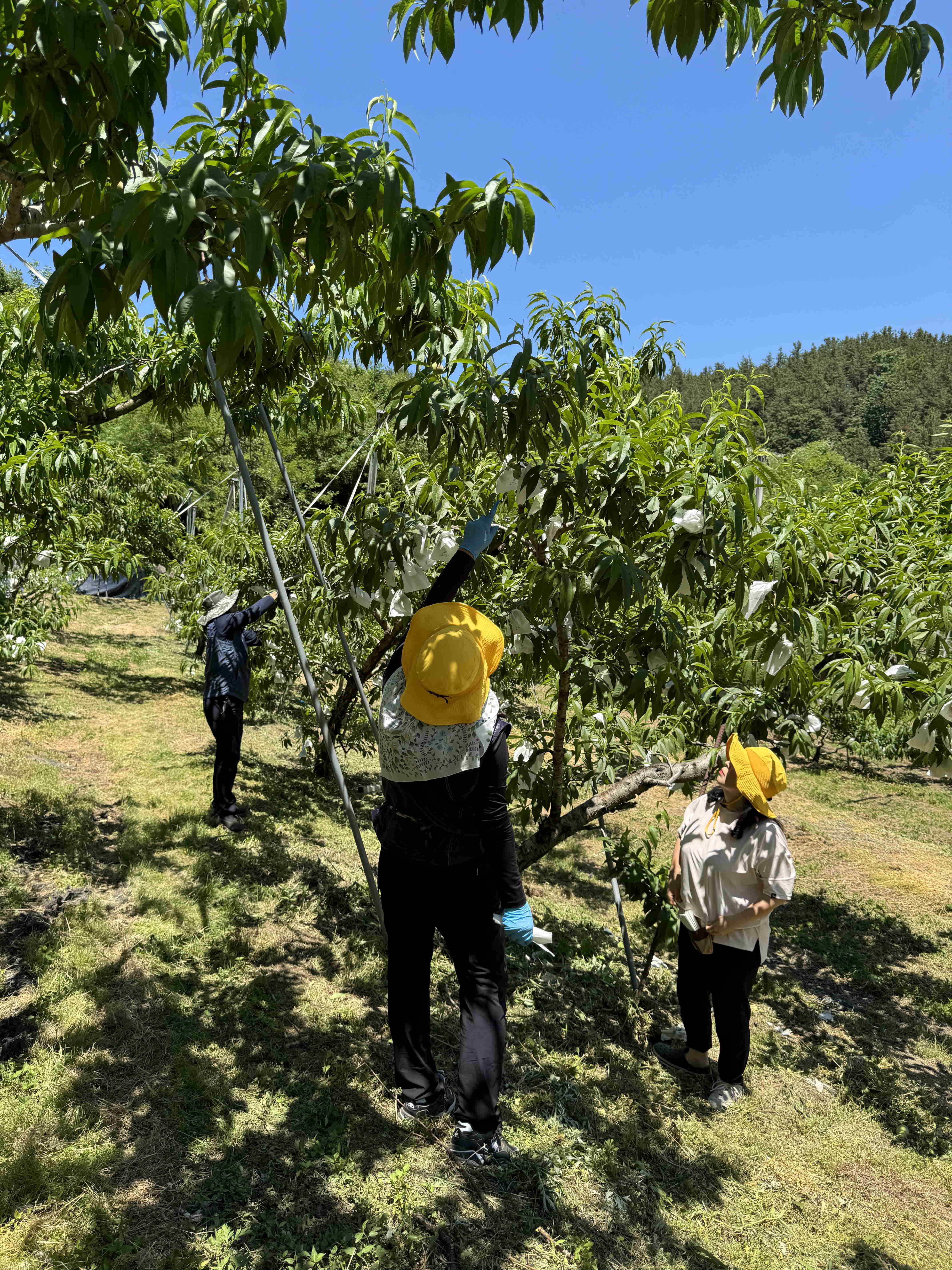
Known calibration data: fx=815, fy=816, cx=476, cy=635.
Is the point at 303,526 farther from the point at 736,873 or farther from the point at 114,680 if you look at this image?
the point at 114,680

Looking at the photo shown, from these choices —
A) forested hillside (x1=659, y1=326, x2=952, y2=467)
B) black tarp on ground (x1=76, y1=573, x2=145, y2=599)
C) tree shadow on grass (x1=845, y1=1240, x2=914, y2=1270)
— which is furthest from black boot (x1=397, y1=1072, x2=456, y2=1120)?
forested hillside (x1=659, y1=326, x2=952, y2=467)

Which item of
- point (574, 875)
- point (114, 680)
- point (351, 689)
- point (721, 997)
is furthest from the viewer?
point (114, 680)

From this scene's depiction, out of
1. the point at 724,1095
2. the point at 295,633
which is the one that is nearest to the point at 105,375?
the point at 295,633

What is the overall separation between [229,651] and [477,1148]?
3310 millimetres

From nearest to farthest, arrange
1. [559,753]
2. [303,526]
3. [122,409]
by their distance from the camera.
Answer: [303,526], [559,753], [122,409]

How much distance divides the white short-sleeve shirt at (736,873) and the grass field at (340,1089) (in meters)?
0.67

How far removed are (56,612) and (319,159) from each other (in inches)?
257

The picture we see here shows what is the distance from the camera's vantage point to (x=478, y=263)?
2.04 metres

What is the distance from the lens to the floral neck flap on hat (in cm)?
217

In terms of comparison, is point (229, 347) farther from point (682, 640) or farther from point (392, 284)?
point (682, 640)

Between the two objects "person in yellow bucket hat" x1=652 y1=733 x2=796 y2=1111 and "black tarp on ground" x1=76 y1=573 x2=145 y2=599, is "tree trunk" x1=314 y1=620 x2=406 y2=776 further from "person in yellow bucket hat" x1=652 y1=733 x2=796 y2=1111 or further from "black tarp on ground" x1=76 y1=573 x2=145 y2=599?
"black tarp on ground" x1=76 y1=573 x2=145 y2=599

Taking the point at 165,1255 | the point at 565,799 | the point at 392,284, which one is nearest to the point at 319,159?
the point at 392,284

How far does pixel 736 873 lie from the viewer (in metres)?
2.99

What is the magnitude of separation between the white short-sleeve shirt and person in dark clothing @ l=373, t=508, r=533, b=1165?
962 millimetres
